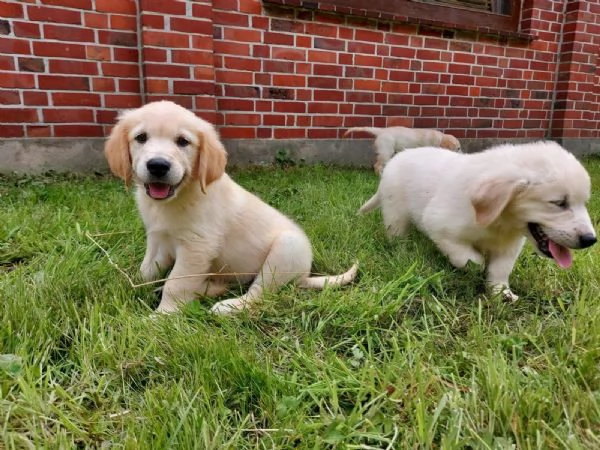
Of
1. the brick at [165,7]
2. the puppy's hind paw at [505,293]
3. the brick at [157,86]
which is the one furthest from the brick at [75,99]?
the puppy's hind paw at [505,293]

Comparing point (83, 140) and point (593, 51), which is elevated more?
point (593, 51)

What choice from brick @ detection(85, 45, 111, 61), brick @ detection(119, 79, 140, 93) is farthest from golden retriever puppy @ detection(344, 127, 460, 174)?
brick @ detection(85, 45, 111, 61)

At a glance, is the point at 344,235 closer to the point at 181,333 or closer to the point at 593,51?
the point at 181,333

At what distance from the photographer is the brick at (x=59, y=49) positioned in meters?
3.60

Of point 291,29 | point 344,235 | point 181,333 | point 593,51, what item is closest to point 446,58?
point 291,29

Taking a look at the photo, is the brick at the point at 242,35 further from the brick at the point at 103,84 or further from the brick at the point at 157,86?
the brick at the point at 103,84

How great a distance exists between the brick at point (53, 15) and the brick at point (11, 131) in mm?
864

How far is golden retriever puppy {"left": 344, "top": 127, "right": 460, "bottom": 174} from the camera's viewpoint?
15.9 feet

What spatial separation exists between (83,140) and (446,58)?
4.15m

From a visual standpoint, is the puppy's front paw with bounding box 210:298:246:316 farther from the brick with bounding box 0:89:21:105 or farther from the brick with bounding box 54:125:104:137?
the brick with bounding box 0:89:21:105

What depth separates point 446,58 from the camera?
5.40 meters

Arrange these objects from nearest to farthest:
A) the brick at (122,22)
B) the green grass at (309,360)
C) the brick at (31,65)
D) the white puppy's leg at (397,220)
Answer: the green grass at (309,360) < the white puppy's leg at (397,220) < the brick at (31,65) < the brick at (122,22)

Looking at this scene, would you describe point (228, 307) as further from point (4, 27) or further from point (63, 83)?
point (4, 27)

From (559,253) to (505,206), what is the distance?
0.34m
